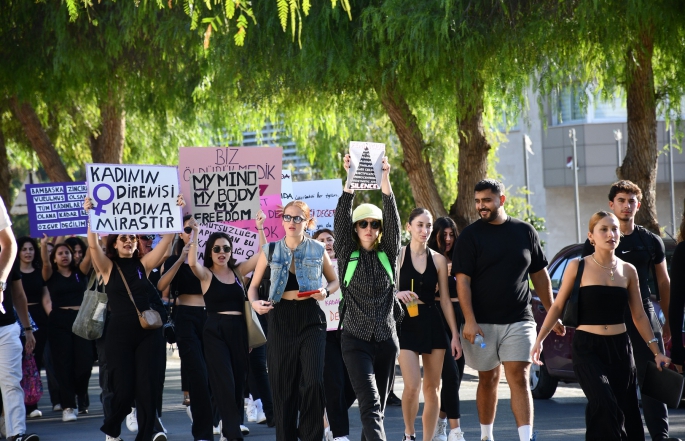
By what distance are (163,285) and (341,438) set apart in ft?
7.65

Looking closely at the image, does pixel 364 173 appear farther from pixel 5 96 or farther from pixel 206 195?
pixel 5 96

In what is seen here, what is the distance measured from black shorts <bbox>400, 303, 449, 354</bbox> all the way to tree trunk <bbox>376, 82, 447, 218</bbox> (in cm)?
598

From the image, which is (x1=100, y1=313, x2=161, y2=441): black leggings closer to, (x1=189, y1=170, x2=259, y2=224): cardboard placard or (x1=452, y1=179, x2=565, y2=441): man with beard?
(x1=189, y1=170, x2=259, y2=224): cardboard placard

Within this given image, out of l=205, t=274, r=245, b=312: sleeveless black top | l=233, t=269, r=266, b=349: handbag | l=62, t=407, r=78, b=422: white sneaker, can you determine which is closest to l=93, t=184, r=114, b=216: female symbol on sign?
l=205, t=274, r=245, b=312: sleeveless black top

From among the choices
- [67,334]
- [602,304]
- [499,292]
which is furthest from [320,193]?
[602,304]

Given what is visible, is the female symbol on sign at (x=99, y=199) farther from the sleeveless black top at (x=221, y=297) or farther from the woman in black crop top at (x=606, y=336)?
the woman in black crop top at (x=606, y=336)

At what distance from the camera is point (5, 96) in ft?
60.4

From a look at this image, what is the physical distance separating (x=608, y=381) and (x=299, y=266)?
2.25 m

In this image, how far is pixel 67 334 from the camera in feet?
38.2

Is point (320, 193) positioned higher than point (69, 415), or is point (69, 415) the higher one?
point (320, 193)

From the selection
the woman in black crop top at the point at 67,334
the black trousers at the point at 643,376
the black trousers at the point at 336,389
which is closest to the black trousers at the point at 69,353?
the woman in black crop top at the point at 67,334

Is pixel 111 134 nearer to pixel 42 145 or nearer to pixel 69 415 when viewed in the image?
pixel 42 145

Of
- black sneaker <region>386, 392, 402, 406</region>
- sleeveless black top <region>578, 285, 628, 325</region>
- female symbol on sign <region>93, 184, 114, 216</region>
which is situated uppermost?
female symbol on sign <region>93, 184, 114, 216</region>

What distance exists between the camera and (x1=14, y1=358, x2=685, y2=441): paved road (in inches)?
360
